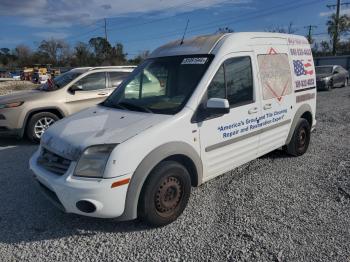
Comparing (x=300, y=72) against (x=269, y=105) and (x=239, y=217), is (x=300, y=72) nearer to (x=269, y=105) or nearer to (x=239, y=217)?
(x=269, y=105)

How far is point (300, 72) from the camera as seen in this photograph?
225 inches

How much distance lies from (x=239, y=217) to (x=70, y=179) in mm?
1903

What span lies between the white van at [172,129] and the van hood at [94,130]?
0.01 metres

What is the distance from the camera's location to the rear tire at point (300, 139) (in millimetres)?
5766

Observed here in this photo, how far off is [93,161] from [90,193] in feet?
0.99

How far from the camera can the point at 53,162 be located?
3602mm

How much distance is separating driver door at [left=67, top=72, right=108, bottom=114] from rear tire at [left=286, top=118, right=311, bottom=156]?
15.0ft

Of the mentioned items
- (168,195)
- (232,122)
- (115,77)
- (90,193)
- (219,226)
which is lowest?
(219,226)

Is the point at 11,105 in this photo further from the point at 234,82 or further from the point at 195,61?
the point at 234,82

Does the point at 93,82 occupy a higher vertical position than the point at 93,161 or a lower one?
higher

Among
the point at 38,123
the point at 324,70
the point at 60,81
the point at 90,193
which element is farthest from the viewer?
the point at 324,70

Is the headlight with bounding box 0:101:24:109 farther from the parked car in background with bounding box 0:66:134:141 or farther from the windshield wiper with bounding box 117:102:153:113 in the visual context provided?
the windshield wiper with bounding box 117:102:153:113

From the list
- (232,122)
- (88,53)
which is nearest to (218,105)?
(232,122)

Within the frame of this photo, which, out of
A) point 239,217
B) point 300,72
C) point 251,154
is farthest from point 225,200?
point 300,72
